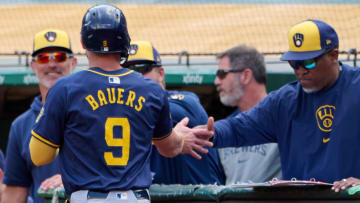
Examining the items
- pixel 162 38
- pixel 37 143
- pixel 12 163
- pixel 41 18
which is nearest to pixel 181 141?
pixel 37 143

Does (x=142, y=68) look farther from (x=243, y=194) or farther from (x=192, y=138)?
(x=243, y=194)

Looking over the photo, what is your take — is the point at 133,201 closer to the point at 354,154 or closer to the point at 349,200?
the point at 349,200

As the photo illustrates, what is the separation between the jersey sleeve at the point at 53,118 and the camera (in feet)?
9.50

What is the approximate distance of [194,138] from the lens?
404cm

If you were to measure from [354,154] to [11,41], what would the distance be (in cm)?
717

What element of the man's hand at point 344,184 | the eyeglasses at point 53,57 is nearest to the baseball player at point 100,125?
the man's hand at point 344,184

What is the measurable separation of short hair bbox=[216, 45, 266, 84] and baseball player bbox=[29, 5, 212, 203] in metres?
2.56

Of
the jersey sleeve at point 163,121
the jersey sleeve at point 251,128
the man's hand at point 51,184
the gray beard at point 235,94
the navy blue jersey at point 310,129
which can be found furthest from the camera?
the gray beard at point 235,94

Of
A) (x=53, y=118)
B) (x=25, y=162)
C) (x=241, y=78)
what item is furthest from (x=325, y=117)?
(x=25, y=162)

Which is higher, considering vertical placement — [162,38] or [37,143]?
[162,38]

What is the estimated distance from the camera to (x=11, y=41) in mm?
9953

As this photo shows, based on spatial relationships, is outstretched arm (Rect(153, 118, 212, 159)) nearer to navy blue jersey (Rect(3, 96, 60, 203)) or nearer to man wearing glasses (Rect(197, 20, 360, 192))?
man wearing glasses (Rect(197, 20, 360, 192))

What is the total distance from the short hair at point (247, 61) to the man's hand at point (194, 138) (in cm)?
149

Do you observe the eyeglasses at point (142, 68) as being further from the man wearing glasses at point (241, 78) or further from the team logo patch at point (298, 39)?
the team logo patch at point (298, 39)
